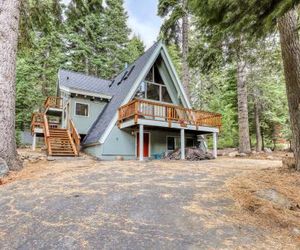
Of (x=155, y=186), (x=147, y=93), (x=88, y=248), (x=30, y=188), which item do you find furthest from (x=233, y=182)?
(x=147, y=93)

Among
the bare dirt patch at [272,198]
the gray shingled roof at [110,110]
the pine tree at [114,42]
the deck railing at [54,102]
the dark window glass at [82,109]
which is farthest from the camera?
the pine tree at [114,42]

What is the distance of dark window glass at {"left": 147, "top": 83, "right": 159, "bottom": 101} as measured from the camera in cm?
1516

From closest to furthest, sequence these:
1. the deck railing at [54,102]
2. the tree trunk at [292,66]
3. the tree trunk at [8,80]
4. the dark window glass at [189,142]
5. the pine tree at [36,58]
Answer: the tree trunk at [292,66], the tree trunk at [8,80], the pine tree at [36,58], the dark window glass at [189,142], the deck railing at [54,102]

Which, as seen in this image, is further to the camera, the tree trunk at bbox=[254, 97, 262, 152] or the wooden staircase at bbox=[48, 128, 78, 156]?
the tree trunk at bbox=[254, 97, 262, 152]

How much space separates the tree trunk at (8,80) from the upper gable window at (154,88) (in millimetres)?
7618

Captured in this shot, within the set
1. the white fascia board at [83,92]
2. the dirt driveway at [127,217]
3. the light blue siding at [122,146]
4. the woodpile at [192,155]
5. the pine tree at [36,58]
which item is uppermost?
the pine tree at [36,58]

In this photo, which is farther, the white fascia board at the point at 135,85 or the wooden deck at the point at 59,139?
the white fascia board at the point at 135,85

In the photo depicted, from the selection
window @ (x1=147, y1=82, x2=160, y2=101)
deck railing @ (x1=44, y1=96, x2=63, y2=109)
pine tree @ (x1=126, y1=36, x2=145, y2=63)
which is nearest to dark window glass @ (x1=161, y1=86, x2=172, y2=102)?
window @ (x1=147, y1=82, x2=160, y2=101)

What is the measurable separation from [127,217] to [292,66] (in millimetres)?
5103

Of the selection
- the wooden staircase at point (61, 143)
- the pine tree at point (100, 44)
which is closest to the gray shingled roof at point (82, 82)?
the wooden staircase at point (61, 143)

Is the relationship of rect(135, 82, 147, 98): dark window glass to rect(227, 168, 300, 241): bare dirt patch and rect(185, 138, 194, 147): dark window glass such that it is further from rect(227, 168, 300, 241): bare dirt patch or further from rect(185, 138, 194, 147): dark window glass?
rect(227, 168, 300, 241): bare dirt patch

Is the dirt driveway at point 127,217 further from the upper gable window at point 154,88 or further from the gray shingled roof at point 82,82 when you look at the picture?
the gray shingled roof at point 82,82

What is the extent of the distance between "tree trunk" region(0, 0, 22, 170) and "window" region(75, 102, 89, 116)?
723 cm

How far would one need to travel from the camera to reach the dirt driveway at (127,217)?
2.94 m
